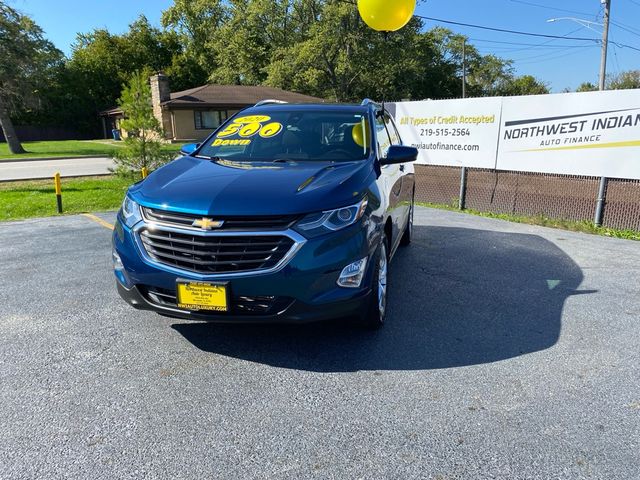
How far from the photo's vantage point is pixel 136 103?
36.3 ft

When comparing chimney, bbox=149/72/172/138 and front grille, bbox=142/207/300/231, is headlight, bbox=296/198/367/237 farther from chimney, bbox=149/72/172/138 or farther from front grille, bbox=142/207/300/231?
chimney, bbox=149/72/172/138

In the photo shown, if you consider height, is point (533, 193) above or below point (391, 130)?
below

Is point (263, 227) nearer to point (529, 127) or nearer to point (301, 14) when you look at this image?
point (529, 127)

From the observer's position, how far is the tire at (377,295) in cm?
356

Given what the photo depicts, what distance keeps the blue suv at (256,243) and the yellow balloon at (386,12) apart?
22.5ft

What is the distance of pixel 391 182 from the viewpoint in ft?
15.1

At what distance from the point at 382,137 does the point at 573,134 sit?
488 centimetres

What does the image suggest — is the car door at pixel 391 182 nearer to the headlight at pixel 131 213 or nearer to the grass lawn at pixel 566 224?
the headlight at pixel 131 213

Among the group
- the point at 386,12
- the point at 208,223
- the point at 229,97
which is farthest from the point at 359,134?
the point at 229,97

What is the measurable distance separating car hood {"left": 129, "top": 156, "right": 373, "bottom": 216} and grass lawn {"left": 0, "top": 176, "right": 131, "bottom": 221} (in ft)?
23.8

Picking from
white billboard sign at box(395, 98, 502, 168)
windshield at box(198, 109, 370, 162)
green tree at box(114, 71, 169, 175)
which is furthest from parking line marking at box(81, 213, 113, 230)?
white billboard sign at box(395, 98, 502, 168)

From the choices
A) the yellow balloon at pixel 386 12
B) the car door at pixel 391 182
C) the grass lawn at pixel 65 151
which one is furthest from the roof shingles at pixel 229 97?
the car door at pixel 391 182

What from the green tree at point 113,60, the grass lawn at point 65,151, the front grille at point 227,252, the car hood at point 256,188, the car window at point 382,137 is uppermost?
the green tree at point 113,60

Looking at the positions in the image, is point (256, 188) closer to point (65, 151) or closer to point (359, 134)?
point (359, 134)
